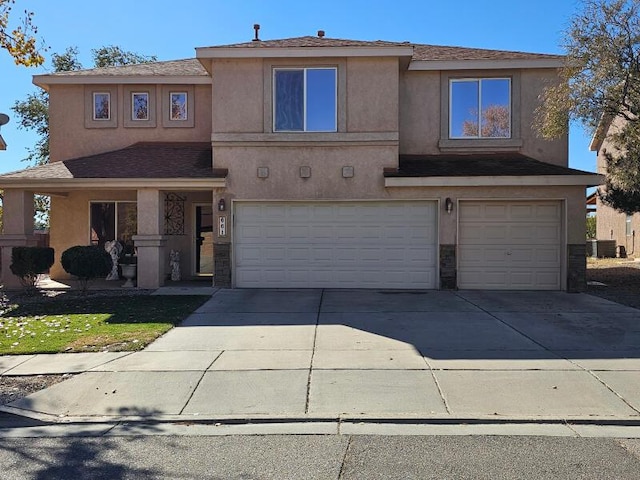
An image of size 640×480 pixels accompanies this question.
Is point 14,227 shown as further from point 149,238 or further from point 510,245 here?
point 510,245

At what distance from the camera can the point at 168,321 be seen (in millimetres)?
10148

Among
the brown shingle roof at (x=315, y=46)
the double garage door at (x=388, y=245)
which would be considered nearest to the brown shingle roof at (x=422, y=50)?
the brown shingle roof at (x=315, y=46)

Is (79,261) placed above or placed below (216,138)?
below

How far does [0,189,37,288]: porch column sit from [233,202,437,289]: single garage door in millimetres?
5571

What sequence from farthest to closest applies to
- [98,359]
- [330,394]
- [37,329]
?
[37,329] → [98,359] → [330,394]

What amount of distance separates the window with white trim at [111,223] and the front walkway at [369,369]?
23.7ft

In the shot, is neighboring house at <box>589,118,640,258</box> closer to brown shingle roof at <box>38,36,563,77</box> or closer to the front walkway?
brown shingle roof at <box>38,36,563,77</box>

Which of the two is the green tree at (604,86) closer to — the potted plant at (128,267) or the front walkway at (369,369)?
the front walkway at (369,369)

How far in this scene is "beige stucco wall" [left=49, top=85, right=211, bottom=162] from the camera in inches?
650

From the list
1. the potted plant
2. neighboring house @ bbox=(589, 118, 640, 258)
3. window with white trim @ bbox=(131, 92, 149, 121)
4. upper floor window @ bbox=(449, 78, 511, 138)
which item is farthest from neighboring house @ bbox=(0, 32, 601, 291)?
neighboring house @ bbox=(589, 118, 640, 258)

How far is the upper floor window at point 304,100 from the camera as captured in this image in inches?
566

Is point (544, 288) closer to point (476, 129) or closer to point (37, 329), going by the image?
point (476, 129)

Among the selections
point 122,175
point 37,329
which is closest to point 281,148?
point 122,175

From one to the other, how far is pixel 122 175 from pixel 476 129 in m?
9.63
